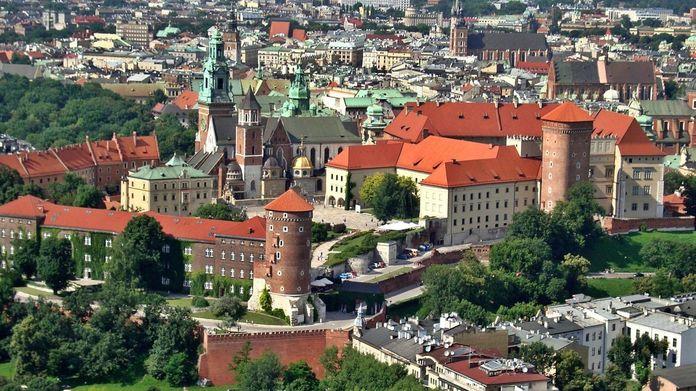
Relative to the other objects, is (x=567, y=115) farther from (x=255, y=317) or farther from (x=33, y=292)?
(x=33, y=292)

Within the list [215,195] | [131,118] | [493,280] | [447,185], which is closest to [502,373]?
[493,280]

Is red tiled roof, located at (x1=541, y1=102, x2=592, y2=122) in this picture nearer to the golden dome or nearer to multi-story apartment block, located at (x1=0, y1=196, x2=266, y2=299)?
the golden dome

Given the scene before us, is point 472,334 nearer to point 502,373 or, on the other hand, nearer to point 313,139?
point 502,373

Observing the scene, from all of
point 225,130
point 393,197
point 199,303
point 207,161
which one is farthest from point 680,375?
point 225,130

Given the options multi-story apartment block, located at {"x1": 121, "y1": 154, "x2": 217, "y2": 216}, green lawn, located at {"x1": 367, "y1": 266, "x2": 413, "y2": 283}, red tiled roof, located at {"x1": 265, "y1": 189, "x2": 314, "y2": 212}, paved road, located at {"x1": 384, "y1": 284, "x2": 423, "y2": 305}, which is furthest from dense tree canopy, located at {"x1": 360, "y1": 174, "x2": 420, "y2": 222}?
red tiled roof, located at {"x1": 265, "y1": 189, "x2": 314, "y2": 212}

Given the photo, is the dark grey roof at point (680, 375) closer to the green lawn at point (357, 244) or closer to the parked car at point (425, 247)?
the green lawn at point (357, 244)
